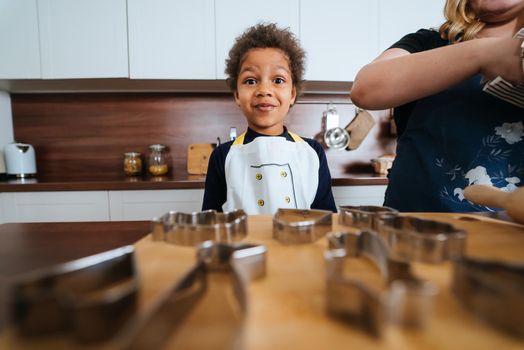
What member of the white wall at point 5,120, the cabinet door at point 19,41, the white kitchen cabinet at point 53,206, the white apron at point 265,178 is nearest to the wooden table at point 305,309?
the white apron at point 265,178

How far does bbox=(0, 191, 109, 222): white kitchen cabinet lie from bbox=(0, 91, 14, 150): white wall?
0.48 meters

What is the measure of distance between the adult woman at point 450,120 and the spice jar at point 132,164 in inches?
52.5

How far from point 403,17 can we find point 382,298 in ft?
5.81

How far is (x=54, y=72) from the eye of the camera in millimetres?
1427

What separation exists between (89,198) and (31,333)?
1335mm

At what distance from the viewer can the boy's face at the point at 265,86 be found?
30.9 inches

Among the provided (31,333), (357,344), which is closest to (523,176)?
(357,344)

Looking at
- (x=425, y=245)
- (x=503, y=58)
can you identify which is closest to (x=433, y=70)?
(x=503, y=58)

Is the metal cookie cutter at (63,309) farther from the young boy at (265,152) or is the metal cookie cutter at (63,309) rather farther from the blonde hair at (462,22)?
the blonde hair at (462,22)

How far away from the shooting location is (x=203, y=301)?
194 mm

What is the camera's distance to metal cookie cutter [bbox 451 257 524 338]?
0.49 feet

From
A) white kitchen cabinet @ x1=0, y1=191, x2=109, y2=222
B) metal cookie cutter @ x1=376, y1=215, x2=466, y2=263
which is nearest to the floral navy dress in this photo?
metal cookie cutter @ x1=376, y1=215, x2=466, y2=263

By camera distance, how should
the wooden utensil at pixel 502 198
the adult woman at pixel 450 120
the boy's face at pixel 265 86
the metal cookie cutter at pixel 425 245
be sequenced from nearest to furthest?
the metal cookie cutter at pixel 425 245 < the wooden utensil at pixel 502 198 < the adult woman at pixel 450 120 < the boy's face at pixel 265 86

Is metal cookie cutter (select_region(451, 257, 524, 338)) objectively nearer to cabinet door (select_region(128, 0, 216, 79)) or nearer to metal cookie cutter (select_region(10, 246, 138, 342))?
metal cookie cutter (select_region(10, 246, 138, 342))
